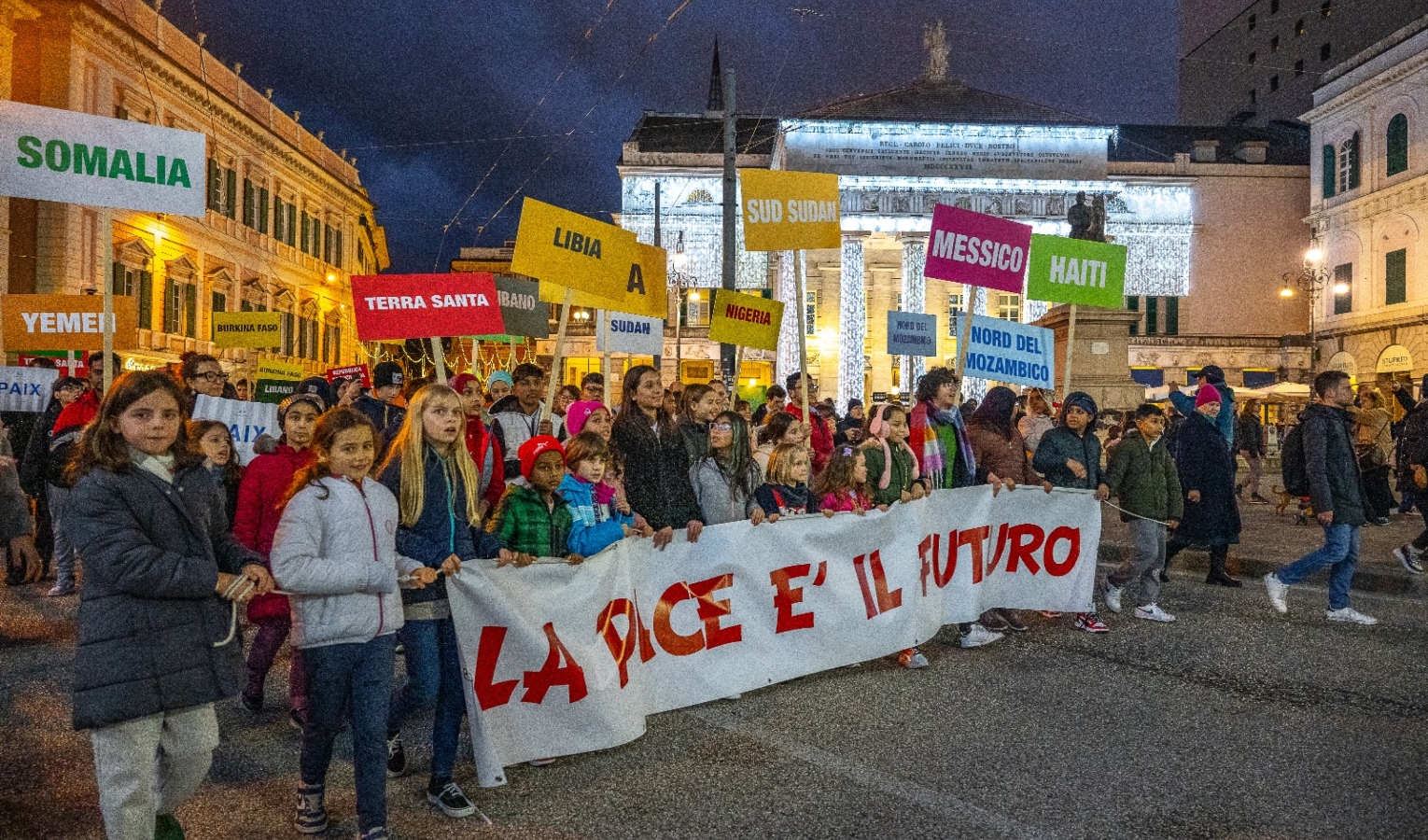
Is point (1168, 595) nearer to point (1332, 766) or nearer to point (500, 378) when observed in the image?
point (1332, 766)

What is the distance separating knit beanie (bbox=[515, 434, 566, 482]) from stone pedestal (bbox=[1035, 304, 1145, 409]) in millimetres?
12830

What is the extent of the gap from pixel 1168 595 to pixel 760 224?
4.55 metres

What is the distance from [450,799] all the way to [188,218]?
32.7 metres

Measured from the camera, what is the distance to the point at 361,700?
360cm

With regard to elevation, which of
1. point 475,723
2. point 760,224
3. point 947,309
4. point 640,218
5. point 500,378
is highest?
point 640,218

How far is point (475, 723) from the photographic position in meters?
4.22

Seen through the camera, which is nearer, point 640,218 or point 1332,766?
point 1332,766

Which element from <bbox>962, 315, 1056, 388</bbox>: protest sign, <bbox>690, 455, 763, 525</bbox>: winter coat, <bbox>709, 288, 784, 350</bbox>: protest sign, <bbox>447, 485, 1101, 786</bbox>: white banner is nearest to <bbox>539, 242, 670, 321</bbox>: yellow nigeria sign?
<bbox>709, 288, 784, 350</bbox>: protest sign

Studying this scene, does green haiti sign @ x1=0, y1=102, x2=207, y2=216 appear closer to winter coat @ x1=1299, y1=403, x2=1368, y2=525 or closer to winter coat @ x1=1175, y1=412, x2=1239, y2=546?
winter coat @ x1=1299, y1=403, x2=1368, y2=525

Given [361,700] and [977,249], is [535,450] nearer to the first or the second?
[361,700]

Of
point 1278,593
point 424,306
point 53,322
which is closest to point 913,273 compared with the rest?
point 53,322

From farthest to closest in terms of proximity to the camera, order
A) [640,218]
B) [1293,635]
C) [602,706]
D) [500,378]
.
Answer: [640,218] < [500,378] < [1293,635] < [602,706]

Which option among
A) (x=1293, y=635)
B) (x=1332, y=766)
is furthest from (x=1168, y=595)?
(x=1332, y=766)

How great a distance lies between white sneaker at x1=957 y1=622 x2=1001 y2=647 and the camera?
6.61m
